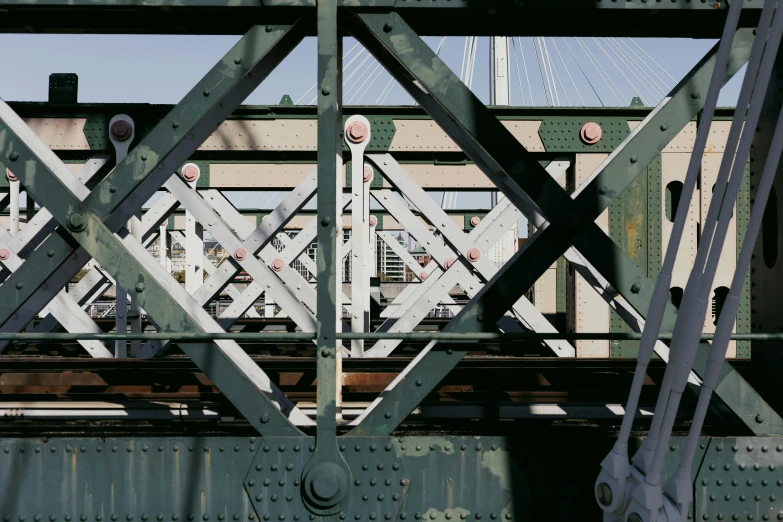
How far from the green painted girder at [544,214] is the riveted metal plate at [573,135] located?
636 centimetres

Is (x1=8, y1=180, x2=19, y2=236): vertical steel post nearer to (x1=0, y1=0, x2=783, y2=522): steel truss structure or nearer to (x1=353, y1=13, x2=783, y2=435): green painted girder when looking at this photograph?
(x1=0, y1=0, x2=783, y2=522): steel truss structure

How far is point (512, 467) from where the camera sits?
382cm

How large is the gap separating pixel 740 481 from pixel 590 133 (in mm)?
7105

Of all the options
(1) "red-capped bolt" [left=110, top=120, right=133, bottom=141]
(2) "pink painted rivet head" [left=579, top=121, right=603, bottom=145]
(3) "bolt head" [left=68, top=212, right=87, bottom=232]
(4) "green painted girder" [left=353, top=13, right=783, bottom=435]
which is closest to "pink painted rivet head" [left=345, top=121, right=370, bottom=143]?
(1) "red-capped bolt" [left=110, top=120, right=133, bottom=141]

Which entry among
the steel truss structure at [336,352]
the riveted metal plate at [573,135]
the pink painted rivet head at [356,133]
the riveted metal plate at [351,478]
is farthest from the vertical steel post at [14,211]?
the riveted metal plate at [351,478]

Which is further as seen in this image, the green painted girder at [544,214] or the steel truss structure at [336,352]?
the green painted girder at [544,214]

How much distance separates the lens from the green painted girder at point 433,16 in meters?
3.91

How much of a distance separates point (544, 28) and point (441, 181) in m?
8.61

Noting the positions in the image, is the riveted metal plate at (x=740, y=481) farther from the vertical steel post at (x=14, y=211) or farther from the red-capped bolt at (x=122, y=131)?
the vertical steel post at (x=14, y=211)

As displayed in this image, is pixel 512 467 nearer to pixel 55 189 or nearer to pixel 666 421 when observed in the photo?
pixel 666 421

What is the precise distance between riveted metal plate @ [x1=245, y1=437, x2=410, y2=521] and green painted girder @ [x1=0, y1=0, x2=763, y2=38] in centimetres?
236

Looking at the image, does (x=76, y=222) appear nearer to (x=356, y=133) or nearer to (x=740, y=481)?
(x=740, y=481)

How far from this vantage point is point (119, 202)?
385 cm

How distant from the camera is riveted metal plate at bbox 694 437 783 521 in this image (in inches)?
148
